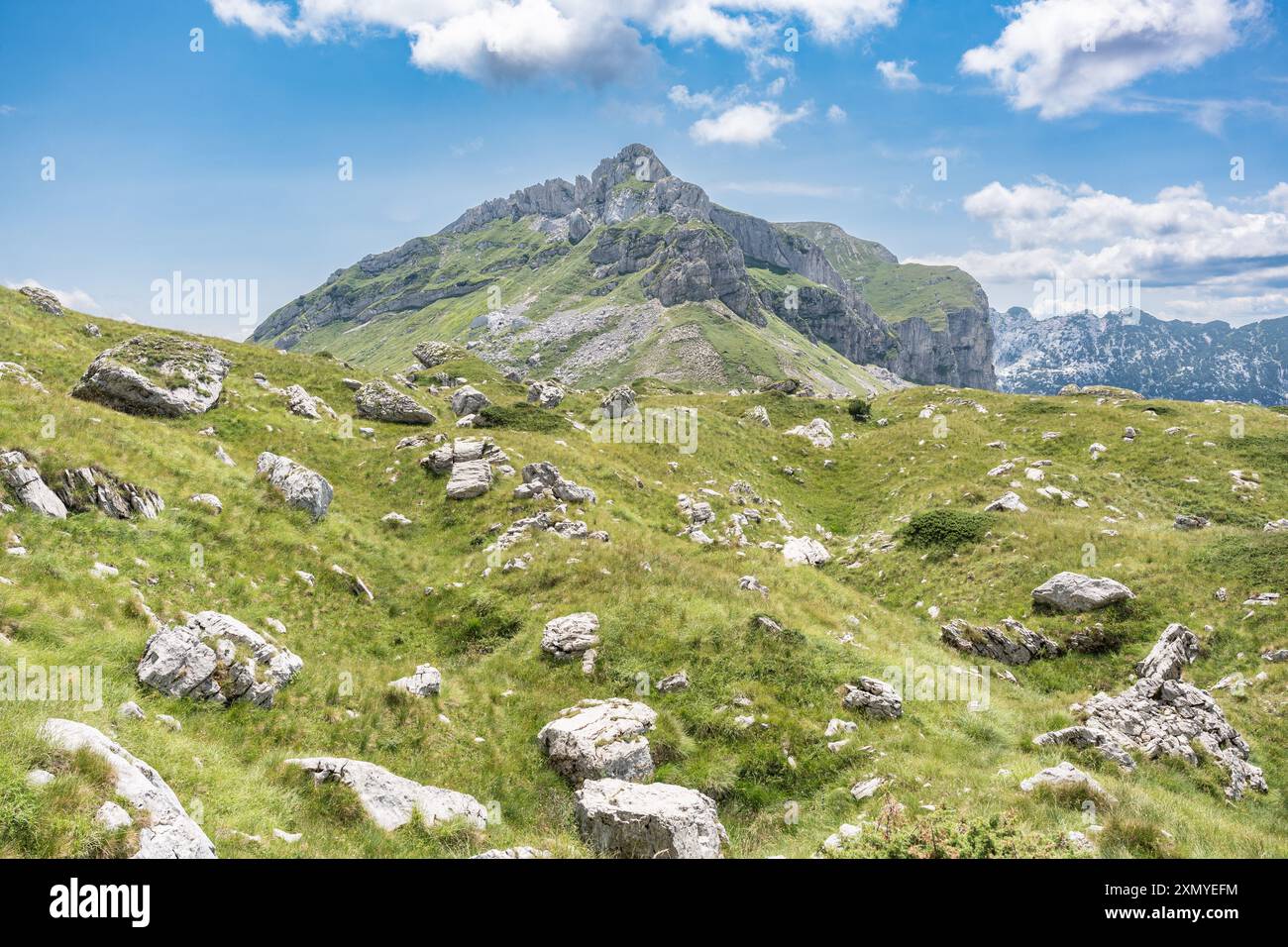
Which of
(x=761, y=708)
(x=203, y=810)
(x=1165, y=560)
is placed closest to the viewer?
(x=203, y=810)

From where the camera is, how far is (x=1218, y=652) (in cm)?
2103

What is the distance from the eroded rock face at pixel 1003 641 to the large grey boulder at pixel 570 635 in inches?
623

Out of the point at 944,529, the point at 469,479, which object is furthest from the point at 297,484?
the point at 944,529

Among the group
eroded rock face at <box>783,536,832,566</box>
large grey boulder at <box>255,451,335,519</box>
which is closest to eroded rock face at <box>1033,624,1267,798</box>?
eroded rock face at <box>783,536,832,566</box>

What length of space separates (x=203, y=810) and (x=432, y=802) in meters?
4.16

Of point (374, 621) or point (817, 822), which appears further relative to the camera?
point (374, 621)

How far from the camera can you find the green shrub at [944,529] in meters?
31.8

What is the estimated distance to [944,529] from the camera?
3294 centimetres

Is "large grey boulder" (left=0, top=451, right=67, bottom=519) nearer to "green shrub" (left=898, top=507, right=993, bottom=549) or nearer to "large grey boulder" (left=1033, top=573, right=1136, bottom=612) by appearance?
"large grey boulder" (left=1033, top=573, right=1136, bottom=612)

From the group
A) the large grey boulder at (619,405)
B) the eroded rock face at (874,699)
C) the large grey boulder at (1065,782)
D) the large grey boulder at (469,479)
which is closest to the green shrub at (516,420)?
the large grey boulder at (619,405)

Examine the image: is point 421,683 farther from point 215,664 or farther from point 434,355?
point 434,355
